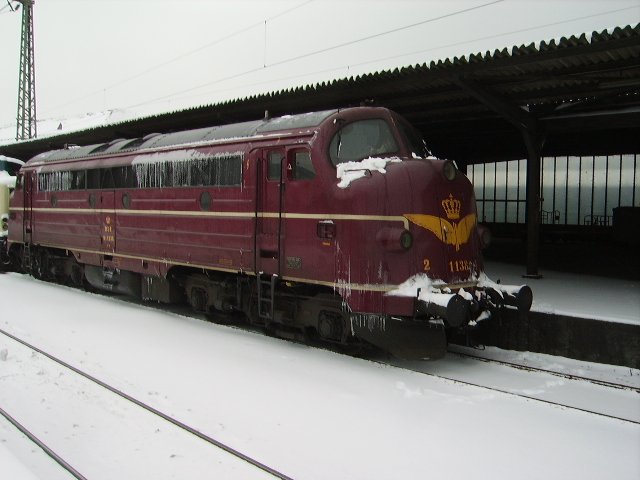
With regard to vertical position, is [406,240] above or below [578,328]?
above

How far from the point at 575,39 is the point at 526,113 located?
3810mm

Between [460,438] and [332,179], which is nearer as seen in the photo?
[460,438]

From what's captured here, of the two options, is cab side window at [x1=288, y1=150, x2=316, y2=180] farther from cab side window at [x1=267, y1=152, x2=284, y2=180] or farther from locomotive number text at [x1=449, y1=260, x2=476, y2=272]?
locomotive number text at [x1=449, y1=260, x2=476, y2=272]

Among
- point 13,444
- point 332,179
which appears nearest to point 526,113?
point 332,179

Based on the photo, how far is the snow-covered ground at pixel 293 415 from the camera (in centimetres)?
444

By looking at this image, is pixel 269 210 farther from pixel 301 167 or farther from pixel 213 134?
pixel 213 134

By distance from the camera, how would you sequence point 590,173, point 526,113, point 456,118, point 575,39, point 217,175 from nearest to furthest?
point 575,39 → point 217,175 → point 526,113 → point 456,118 → point 590,173

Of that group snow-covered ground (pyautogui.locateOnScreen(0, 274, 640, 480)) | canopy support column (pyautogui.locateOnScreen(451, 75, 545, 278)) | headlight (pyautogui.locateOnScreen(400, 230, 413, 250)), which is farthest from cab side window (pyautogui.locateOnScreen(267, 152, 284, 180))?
canopy support column (pyautogui.locateOnScreen(451, 75, 545, 278))

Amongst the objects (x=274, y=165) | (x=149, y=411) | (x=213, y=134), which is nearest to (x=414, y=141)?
(x=274, y=165)

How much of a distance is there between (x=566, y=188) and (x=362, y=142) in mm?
24472

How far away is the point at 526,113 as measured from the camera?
38.0ft

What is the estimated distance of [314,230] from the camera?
285 inches

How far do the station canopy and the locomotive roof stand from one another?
100 centimetres

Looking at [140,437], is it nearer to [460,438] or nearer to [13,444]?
[13,444]
